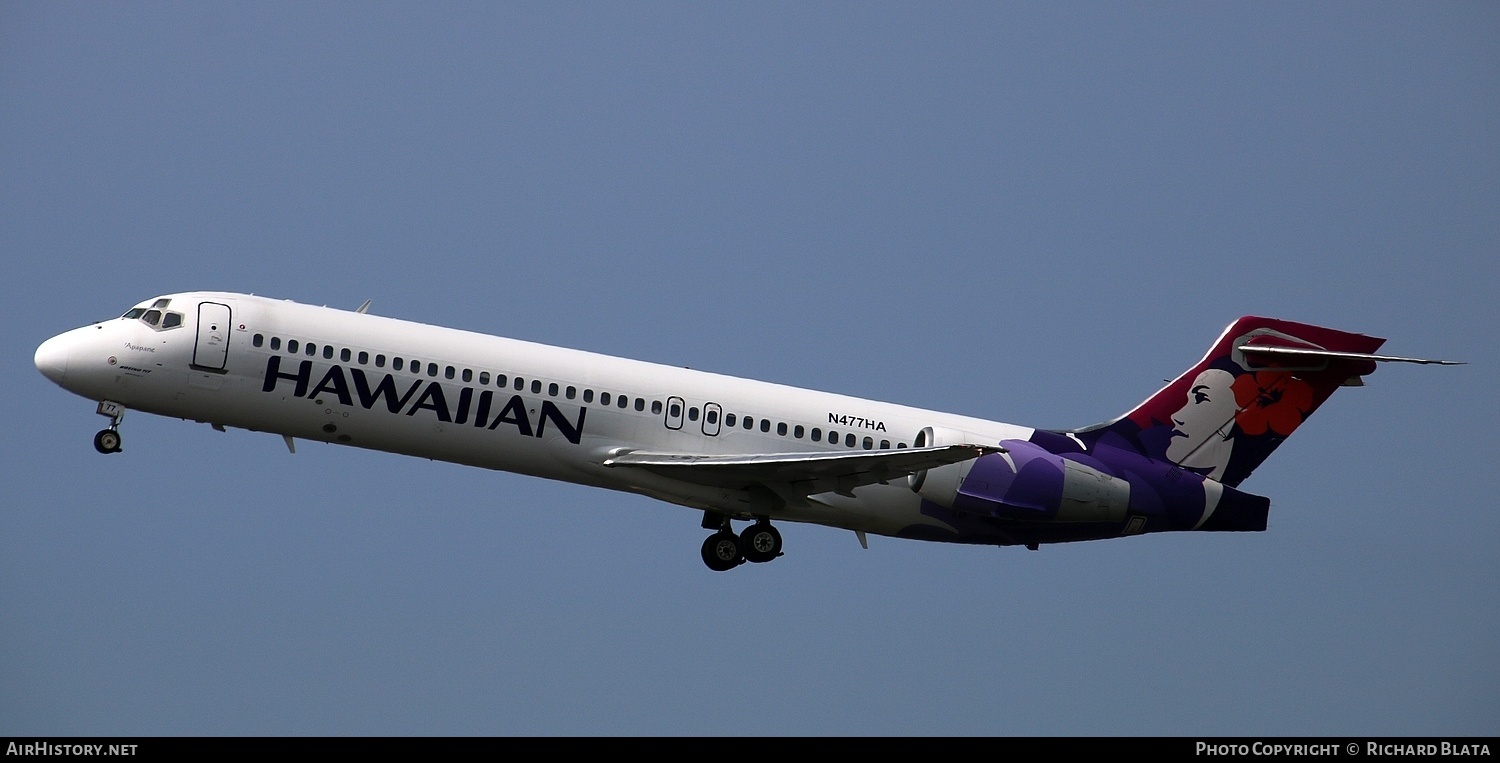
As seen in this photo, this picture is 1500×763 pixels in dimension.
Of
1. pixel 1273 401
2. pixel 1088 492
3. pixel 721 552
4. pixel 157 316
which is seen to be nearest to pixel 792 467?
pixel 721 552

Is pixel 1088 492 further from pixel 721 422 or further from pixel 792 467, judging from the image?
pixel 721 422

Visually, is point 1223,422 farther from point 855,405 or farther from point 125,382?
point 125,382

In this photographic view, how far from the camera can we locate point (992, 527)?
3844cm

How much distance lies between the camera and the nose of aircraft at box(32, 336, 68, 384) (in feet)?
114

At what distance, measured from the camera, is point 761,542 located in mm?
37906

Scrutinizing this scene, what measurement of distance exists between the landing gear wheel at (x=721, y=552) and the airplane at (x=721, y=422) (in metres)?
0.04

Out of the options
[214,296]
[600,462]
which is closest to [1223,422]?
[600,462]

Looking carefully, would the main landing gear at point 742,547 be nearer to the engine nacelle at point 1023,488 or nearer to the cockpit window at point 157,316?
the engine nacelle at point 1023,488

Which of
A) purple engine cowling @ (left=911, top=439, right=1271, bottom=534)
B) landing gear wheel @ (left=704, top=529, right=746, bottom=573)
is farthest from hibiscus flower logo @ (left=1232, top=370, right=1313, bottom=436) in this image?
landing gear wheel @ (left=704, top=529, right=746, bottom=573)

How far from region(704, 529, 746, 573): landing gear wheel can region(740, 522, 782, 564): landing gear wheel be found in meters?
0.21

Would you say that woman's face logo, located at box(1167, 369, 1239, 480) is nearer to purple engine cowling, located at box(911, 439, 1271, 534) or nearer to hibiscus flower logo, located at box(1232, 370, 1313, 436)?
hibiscus flower logo, located at box(1232, 370, 1313, 436)

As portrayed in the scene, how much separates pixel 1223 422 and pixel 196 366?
2251cm

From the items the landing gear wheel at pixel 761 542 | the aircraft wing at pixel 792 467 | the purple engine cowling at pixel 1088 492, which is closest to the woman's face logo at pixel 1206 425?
the purple engine cowling at pixel 1088 492

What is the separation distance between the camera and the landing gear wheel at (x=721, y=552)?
125 feet
